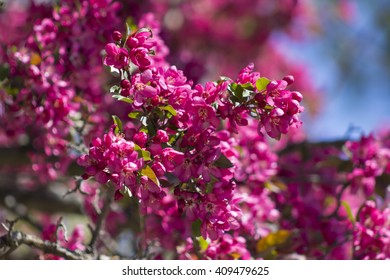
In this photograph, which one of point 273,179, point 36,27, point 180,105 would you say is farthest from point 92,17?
point 273,179

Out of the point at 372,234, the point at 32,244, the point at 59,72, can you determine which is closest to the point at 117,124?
the point at 32,244

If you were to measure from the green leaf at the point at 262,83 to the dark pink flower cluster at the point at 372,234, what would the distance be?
84 centimetres

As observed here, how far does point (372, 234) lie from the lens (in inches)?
92.0

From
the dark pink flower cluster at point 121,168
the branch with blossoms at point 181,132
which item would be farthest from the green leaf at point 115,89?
the dark pink flower cluster at point 121,168

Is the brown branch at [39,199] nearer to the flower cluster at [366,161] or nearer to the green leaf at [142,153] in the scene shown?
the flower cluster at [366,161]

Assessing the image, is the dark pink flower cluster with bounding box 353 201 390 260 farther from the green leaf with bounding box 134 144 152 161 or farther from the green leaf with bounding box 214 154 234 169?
the green leaf with bounding box 134 144 152 161

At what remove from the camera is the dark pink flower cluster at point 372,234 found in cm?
232

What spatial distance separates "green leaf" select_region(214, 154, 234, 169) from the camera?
182 cm

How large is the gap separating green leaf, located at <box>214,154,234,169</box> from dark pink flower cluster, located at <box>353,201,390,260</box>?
2.51 feet

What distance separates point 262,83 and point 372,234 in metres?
0.86

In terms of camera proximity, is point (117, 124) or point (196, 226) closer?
point (117, 124)

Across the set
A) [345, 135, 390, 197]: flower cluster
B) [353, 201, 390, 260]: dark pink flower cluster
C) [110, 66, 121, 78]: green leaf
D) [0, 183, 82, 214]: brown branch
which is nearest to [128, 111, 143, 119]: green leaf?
[110, 66, 121, 78]: green leaf

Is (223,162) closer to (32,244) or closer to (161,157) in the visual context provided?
(161,157)
